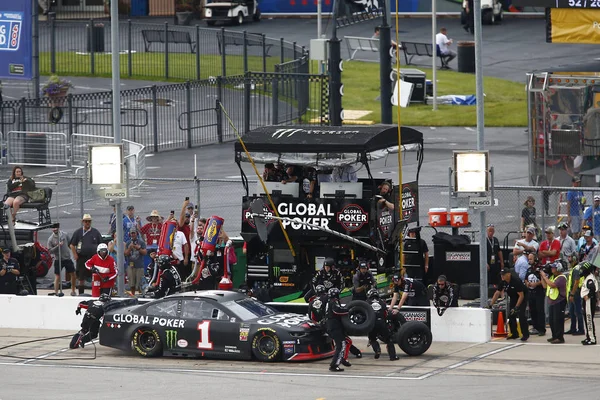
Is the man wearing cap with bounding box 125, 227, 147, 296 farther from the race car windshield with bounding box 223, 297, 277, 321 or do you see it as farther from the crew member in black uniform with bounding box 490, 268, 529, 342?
the crew member in black uniform with bounding box 490, 268, 529, 342

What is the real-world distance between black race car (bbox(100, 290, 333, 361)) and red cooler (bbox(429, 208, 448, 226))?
486 centimetres

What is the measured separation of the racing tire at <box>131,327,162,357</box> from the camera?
20.5 meters

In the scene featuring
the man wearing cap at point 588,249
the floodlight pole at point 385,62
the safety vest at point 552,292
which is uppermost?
the floodlight pole at point 385,62

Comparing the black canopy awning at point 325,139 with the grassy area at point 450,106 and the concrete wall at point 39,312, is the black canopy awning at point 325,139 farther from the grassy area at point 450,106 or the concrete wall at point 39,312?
the grassy area at point 450,106

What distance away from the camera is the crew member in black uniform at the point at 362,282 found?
70.3 feet

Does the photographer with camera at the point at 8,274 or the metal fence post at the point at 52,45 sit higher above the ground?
the metal fence post at the point at 52,45

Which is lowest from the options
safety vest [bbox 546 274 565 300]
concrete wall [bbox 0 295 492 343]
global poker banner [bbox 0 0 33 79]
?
concrete wall [bbox 0 295 492 343]

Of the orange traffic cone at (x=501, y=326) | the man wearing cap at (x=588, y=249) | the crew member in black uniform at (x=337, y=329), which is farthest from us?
the man wearing cap at (x=588, y=249)

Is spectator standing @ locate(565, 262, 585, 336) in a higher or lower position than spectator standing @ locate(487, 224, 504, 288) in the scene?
lower

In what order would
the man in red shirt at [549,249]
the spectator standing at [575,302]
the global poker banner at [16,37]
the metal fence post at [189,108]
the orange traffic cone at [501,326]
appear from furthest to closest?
the metal fence post at [189,108], the global poker banner at [16,37], the man in red shirt at [549,249], the orange traffic cone at [501,326], the spectator standing at [575,302]

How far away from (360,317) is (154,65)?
1202 inches

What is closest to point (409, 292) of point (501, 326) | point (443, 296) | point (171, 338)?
point (443, 296)

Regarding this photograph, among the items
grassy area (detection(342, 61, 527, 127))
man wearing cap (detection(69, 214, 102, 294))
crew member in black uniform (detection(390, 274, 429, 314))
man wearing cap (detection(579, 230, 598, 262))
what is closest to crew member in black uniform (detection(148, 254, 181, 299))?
man wearing cap (detection(69, 214, 102, 294))

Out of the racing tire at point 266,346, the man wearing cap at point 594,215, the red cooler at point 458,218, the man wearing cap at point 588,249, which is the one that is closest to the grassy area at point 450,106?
the red cooler at point 458,218
